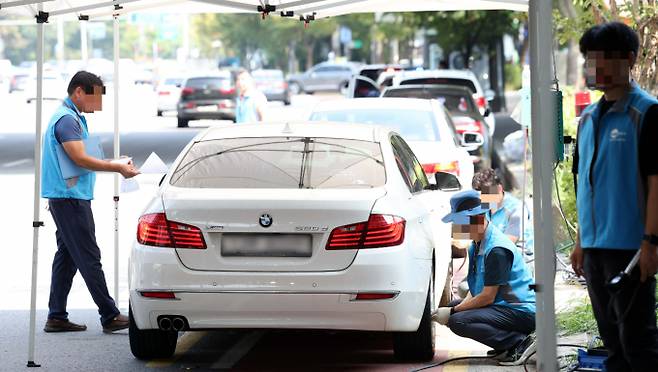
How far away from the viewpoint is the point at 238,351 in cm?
873

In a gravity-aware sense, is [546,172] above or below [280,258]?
above

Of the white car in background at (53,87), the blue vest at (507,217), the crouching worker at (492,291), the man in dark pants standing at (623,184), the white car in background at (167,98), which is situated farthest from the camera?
the white car in background at (53,87)

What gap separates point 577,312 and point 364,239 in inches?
89.2

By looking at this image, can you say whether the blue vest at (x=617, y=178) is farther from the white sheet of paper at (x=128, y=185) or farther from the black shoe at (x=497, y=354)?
the white sheet of paper at (x=128, y=185)

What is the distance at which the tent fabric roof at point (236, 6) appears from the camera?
935 cm

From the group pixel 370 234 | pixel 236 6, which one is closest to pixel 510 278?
pixel 370 234

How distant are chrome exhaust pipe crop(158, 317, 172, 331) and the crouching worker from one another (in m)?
1.65

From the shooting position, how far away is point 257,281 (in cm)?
740

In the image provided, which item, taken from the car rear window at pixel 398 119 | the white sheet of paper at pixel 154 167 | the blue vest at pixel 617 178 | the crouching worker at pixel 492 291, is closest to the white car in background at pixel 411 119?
the car rear window at pixel 398 119

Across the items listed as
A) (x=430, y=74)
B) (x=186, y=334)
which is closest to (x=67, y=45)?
(x=430, y=74)

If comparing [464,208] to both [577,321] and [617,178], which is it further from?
[617,178]

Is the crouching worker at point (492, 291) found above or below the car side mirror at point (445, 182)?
below

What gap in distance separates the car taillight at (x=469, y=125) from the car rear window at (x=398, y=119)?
19.2ft

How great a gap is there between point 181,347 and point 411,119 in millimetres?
5927
